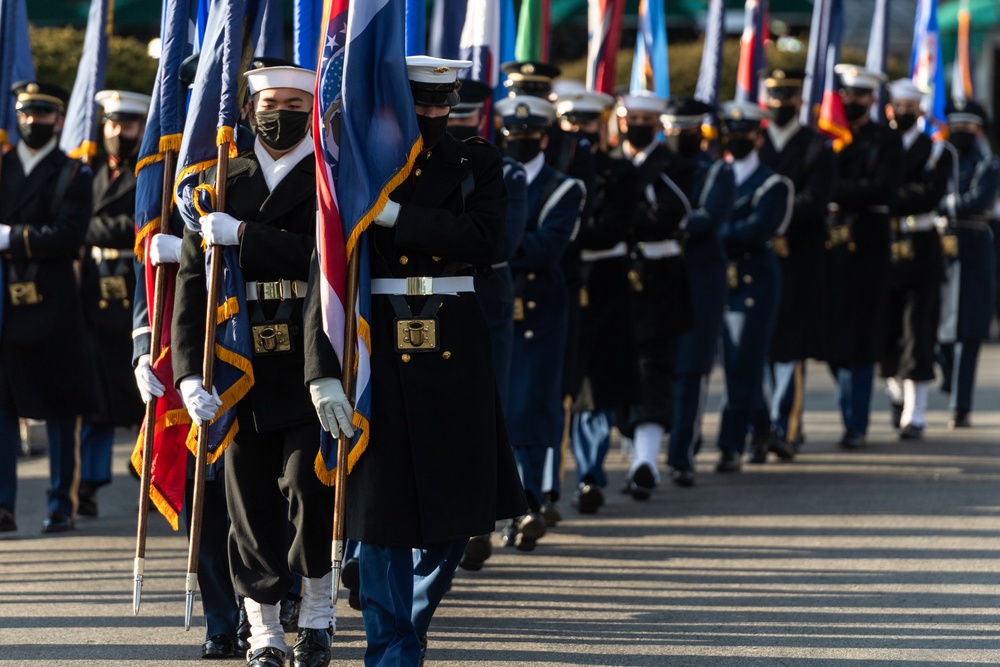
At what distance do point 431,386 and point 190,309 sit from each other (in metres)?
1.03

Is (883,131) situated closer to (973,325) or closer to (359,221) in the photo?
(973,325)

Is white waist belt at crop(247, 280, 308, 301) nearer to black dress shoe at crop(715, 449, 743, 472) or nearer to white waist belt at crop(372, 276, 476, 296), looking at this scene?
white waist belt at crop(372, 276, 476, 296)

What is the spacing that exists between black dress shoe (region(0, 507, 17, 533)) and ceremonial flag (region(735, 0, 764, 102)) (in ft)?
24.6

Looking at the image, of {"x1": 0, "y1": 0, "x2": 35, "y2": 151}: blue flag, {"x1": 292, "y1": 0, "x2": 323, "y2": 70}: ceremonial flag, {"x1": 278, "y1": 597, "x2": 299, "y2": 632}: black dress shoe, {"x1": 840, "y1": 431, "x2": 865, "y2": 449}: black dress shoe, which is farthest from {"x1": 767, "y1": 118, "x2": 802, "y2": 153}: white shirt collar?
{"x1": 278, "y1": 597, "x2": 299, "y2": 632}: black dress shoe

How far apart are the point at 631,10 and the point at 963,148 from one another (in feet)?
24.9

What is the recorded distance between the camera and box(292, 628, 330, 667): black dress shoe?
5.94 metres

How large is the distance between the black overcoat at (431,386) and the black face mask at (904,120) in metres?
7.48

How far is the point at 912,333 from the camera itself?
12.6m

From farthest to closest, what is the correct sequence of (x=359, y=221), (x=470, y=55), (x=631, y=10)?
(x=631, y=10)
(x=470, y=55)
(x=359, y=221)

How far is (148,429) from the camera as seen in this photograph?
6.39m

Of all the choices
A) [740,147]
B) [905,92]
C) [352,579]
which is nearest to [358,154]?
[352,579]

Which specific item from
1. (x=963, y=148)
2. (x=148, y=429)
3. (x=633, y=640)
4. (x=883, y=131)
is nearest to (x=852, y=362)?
(x=883, y=131)

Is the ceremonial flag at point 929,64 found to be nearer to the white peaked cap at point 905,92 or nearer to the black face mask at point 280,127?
the white peaked cap at point 905,92

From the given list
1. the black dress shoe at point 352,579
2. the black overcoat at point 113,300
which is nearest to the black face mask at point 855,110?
the black overcoat at point 113,300
